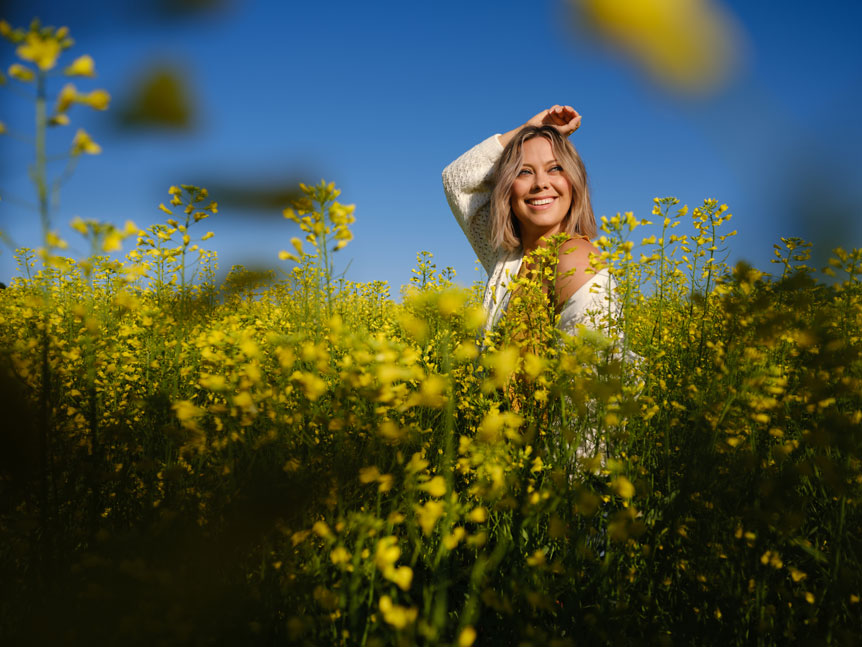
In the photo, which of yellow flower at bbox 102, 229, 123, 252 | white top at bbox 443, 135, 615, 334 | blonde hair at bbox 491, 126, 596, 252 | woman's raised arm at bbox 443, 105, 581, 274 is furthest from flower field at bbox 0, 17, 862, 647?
woman's raised arm at bbox 443, 105, 581, 274

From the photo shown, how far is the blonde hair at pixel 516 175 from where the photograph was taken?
3.26 m

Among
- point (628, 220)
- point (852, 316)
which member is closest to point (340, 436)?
point (628, 220)

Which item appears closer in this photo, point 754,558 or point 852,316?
point 754,558

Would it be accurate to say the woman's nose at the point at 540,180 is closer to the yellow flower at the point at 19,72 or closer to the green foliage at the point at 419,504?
the green foliage at the point at 419,504

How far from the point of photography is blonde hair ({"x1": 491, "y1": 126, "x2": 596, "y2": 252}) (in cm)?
326

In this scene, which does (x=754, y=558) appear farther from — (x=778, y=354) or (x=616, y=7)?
(x=616, y=7)

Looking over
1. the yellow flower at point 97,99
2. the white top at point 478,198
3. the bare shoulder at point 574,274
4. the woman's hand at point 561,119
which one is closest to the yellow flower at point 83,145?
the yellow flower at point 97,99

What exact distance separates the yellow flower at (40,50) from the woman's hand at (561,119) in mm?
3080

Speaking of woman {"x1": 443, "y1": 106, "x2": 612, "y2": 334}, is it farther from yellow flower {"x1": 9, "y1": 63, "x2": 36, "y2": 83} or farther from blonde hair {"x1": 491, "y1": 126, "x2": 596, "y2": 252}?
yellow flower {"x1": 9, "y1": 63, "x2": 36, "y2": 83}

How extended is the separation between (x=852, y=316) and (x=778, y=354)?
0.49 m

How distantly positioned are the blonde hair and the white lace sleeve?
0.16 metres

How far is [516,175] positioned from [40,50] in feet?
9.23

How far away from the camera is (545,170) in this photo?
10.6 ft

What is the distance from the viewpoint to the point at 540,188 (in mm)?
3205
